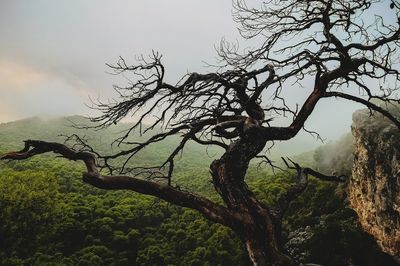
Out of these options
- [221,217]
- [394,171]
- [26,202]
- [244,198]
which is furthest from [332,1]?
[26,202]

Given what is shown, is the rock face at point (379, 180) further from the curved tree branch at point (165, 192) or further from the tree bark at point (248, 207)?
the curved tree branch at point (165, 192)

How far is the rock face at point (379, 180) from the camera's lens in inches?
579

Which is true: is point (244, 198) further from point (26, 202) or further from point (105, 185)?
point (26, 202)

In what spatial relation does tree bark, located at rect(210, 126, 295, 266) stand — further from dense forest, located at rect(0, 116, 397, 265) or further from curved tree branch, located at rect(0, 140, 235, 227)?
dense forest, located at rect(0, 116, 397, 265)

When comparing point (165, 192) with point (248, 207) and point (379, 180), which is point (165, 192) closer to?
point (248, 207)

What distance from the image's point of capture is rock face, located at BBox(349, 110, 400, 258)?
579 inches

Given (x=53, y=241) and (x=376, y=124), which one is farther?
(x=53, y=241)

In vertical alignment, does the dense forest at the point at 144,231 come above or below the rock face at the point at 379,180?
below

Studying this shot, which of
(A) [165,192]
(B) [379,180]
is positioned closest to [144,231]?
(B) [379,180]

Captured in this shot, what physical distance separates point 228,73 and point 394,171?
12.5m

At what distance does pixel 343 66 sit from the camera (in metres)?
4.55

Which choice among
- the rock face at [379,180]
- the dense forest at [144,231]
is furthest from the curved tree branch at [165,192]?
the dense forest at [144,231]

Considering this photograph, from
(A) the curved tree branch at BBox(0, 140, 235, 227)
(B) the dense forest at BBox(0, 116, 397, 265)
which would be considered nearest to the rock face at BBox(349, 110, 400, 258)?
(B) the dense forest at BBox(0, 116, 397, 265)

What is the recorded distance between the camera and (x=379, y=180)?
628 inches
